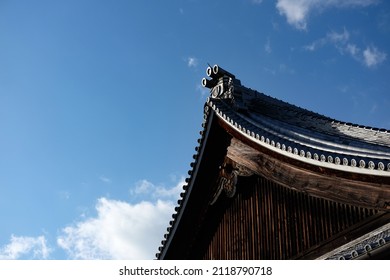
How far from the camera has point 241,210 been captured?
937 centimetres

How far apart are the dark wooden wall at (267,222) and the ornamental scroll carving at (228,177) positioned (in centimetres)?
13

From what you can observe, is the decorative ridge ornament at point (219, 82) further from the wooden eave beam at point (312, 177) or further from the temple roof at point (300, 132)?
the wooden eave beam at point (312, 177)

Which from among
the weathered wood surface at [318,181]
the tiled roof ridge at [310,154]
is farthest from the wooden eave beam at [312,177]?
the tiled roof ridge at [310,154]

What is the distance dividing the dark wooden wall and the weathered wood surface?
150mm

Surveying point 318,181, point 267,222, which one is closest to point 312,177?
point 318,181

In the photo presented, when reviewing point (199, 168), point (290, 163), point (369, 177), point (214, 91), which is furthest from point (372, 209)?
point (214, 91)

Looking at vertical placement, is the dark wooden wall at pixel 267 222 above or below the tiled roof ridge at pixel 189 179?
below

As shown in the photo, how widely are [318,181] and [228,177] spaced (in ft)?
9.61

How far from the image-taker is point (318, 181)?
7.19 metres

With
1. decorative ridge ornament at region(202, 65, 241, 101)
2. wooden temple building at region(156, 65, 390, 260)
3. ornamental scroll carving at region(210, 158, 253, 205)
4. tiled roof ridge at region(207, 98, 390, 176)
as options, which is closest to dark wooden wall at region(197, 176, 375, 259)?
wooden temple building at region(156, 65, 390, 260)

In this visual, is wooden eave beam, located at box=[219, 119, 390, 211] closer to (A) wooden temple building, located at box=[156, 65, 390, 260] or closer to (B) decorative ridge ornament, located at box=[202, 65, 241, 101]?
(A) wooden temple building, located at box=[156, 65, 390, 260]

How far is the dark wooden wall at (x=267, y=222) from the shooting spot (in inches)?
275

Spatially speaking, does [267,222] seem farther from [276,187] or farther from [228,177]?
[228,177]
